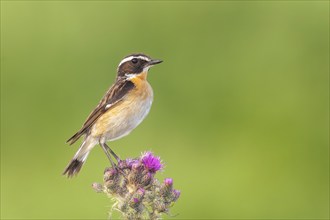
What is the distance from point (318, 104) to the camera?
830 inches

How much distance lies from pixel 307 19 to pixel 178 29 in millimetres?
3897

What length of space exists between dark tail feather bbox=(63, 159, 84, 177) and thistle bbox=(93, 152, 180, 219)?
85 cm

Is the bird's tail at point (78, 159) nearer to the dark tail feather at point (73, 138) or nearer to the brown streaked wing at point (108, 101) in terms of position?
the brown streaked wing at point (108, 101)

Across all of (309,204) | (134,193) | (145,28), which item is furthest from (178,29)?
(134,193)

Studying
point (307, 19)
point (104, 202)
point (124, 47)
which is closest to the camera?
point (104, 202)

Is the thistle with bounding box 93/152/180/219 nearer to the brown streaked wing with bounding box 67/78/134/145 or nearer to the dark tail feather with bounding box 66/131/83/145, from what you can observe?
the dark tail feather with bounding box 66/131/83/145

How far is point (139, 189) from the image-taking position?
9312 millimetres

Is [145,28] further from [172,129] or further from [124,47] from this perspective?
[172,129]

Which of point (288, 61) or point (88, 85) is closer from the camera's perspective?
point (88, 85)

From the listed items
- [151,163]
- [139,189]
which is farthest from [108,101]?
[139,189]

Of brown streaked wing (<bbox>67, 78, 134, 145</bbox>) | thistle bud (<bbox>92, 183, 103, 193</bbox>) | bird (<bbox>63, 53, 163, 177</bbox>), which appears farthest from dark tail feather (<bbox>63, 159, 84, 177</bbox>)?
thistle bud (<bbox>92, 183, 103, 193</bbox>)

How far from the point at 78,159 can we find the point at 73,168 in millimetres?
132

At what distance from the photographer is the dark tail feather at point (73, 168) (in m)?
10.6

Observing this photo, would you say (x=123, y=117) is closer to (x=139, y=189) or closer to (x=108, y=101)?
(x=108, y=101)
